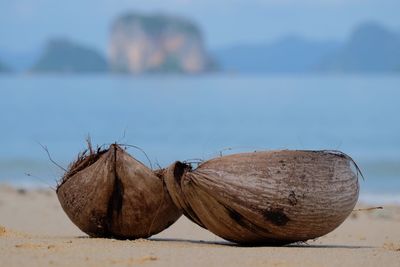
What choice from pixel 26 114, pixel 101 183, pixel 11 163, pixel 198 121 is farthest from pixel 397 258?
pixel 26 114

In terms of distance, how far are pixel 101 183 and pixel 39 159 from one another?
68.8ft

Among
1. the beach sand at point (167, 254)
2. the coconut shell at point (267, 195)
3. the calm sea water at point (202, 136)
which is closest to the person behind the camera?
the beach sand at point (167, 254)

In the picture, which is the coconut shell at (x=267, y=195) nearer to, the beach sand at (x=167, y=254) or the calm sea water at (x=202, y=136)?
the beach sand at (x=167, y=254)

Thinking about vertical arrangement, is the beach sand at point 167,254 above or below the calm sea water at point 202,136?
below

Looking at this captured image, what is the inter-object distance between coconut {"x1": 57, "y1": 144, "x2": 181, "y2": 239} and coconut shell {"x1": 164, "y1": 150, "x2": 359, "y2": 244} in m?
0.33


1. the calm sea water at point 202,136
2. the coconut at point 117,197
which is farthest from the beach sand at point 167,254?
the calm sea water at point 202,136

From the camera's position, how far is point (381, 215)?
1320 cm

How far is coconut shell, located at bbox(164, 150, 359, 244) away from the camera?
6.66m

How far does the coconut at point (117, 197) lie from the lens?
7.16 m

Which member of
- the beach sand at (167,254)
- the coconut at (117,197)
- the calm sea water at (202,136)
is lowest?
the beach sand at (167,254)

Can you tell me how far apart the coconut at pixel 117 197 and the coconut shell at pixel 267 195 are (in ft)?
1.09

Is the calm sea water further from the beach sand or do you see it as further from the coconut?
the beach sand

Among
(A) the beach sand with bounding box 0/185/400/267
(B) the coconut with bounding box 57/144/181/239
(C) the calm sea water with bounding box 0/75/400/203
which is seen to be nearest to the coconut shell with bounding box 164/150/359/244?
(A) the beach sand with bounding box 0/185/400/267

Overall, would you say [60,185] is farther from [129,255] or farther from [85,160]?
[129,255]
